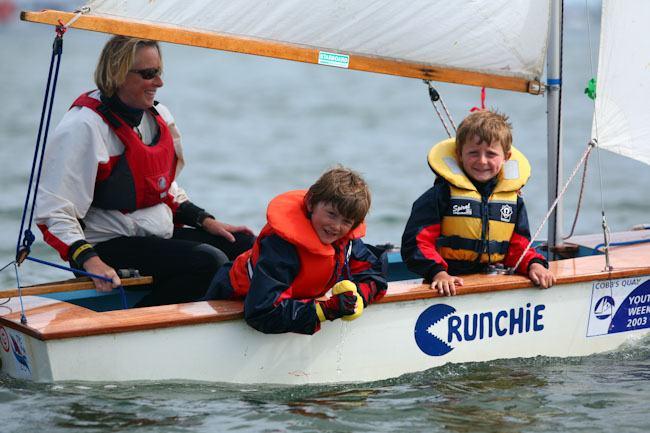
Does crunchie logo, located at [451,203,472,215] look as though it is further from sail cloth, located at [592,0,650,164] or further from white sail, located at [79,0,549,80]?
sail cloth, located at [592,0,650,164]

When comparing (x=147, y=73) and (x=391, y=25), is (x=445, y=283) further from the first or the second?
(x=147, y=73)

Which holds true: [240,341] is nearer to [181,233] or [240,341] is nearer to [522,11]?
[181,233]

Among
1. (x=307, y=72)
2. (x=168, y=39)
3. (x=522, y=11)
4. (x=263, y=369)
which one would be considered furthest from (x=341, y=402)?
(x=307, y=72)

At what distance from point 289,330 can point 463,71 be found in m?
1.44

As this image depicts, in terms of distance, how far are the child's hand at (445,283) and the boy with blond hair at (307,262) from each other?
0.25m

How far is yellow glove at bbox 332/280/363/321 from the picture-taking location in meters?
3.97

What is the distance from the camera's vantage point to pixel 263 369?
410cm

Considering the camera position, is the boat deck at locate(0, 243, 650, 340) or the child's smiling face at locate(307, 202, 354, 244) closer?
the boat deck at locate(0, 243, 650, 340)

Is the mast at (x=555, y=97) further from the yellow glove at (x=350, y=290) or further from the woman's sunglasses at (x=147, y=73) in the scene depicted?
the woman's sunglasses at (x=147, y=73)

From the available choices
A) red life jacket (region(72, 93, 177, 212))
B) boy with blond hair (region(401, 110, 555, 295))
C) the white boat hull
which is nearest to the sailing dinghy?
the white boat hull

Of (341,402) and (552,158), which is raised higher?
(552,158)

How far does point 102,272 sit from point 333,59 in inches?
47.2

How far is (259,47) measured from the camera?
4285 mm

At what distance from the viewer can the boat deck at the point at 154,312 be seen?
3838 millimetres
